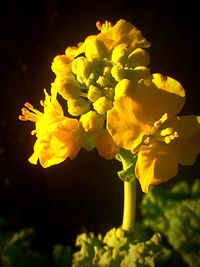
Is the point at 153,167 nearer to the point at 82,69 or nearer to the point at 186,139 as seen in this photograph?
the point at 186,139

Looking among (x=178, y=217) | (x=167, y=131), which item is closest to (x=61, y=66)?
(x=167, y=131)

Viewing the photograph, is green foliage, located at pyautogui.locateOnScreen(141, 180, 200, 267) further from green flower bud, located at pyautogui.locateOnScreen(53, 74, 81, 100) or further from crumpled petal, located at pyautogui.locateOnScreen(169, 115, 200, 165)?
green flower bud, located at pyautogui.locateOnScreen(53, 74, 81, 100)

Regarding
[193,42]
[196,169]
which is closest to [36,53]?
[193,42]

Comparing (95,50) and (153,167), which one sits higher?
(95,50)

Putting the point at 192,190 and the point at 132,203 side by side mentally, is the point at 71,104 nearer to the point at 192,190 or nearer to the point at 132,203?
the point at 132,203

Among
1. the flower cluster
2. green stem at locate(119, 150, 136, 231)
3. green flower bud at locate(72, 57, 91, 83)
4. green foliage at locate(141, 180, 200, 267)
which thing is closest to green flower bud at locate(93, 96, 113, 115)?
the flower cluster
